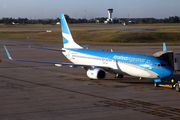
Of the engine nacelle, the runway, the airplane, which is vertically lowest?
the runway

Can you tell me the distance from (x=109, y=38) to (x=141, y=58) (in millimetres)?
78735

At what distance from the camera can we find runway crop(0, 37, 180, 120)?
75.2ft

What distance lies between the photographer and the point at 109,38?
Answer: 113438 millimetres

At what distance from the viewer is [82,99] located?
28188mm

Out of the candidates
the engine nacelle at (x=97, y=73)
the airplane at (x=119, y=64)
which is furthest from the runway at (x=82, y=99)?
the airplane at (x=119, y=64)

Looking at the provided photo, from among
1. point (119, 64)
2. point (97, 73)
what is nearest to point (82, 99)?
point (97, 73)

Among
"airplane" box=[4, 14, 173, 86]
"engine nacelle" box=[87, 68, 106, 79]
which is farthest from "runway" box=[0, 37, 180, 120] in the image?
"airplane" box=[4, 14, 173, 86]

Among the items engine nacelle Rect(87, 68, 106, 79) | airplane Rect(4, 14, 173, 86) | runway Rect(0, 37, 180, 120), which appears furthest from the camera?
engine nacelle Rect(87, 68, 106, 79)

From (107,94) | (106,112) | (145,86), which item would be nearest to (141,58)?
(145,86)

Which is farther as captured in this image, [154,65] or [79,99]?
[154,65]

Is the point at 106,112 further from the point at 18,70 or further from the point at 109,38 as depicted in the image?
the point at 109,38

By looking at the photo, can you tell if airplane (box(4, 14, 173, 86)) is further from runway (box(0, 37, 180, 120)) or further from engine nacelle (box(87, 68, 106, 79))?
runway (box(0, 37, 180, 120))

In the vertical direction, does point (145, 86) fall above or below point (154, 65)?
below

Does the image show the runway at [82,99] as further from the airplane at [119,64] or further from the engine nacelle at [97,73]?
the airplane at [119,64]
